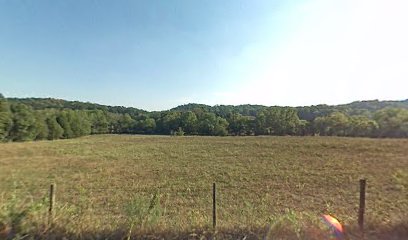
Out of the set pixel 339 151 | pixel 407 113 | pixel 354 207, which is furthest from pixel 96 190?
pixel 407 113

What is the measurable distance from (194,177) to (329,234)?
20204 mm

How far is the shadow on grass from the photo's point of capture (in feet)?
17.6

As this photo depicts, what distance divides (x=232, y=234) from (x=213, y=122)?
353ft

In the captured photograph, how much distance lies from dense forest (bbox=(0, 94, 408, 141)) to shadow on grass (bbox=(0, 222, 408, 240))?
137 feet

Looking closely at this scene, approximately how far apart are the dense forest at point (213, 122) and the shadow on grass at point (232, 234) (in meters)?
→ 41.8

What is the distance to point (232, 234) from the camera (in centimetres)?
563

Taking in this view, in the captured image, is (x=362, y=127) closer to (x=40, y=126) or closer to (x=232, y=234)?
(x=232, y=234)

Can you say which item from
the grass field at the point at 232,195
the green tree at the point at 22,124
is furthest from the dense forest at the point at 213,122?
the grass field at the point at 232,195

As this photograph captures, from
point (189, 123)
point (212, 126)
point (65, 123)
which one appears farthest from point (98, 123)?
point (212, 126)

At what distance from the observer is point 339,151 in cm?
4156

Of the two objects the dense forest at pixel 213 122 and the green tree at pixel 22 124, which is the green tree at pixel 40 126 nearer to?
the dense forest at pixel 213 122

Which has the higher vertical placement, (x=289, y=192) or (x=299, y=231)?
(x=299, y=231)

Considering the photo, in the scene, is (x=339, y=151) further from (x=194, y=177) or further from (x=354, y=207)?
(x=354, y=207)

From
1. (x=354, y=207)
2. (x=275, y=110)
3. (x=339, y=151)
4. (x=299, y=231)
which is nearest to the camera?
(x=299, y=231)
